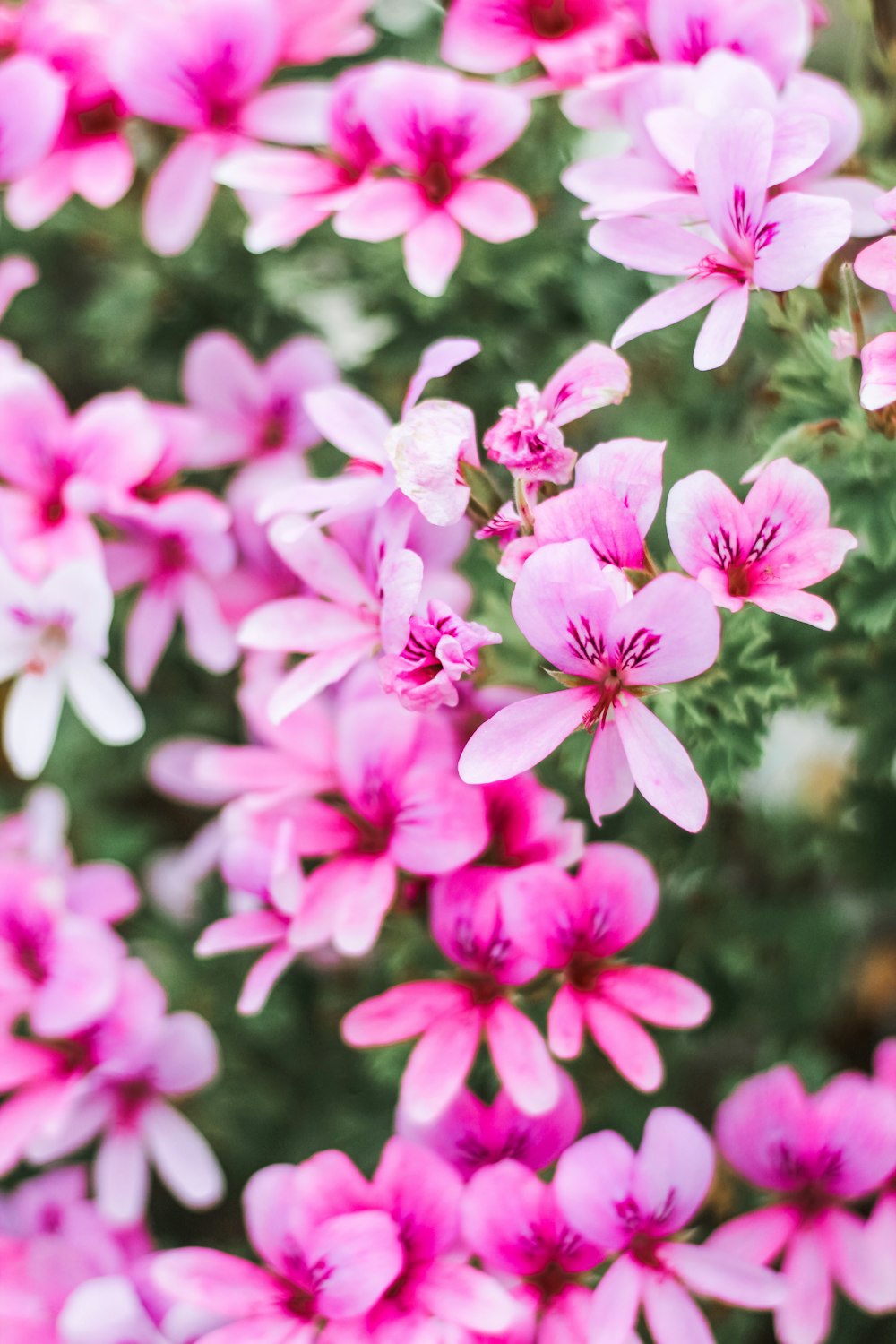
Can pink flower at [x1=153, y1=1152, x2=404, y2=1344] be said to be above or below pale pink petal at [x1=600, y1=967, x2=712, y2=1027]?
below

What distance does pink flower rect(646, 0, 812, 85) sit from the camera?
679 mm

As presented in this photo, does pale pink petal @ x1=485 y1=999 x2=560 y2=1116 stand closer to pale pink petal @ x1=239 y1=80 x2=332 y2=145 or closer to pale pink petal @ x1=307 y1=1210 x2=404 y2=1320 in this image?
pale pink petal @ x1=307 y1=1210 x2=404 y2=1320

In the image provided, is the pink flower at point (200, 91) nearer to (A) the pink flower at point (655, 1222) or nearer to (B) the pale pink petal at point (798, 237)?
(B) the pale pink petal at point (798, 237)

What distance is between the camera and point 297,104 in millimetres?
758

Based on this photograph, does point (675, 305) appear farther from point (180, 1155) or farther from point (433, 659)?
point (180, 1155)

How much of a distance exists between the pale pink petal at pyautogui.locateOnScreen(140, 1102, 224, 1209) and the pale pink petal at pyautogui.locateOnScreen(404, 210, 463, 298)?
47cm

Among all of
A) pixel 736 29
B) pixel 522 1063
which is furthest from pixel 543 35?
pixel 522 1063

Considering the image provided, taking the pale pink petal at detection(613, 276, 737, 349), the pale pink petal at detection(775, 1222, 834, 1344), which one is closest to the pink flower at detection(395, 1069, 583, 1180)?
the pale pink petal at detection(775, 1222, 834, 1344)

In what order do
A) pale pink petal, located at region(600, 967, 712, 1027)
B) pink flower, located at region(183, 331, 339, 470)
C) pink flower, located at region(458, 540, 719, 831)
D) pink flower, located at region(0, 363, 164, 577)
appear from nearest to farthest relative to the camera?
pink flower, located at region(458, 540, 719, 831) → pale pink petal, located at region(600, 967, 712, 1027) → pink flower, located at region(0, 363, 164, 577) → pink flower, located at region(183, 331, 339, 470)

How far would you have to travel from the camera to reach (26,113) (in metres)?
0.72

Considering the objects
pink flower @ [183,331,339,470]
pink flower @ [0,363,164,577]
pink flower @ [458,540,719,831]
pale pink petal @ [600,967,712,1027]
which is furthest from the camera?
pink flower @ [183,331,339,470]

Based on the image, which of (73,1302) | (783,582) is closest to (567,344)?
(783,582)

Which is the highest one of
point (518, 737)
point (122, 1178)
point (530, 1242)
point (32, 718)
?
point (518, 737)

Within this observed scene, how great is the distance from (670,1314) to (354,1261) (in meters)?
0.14
